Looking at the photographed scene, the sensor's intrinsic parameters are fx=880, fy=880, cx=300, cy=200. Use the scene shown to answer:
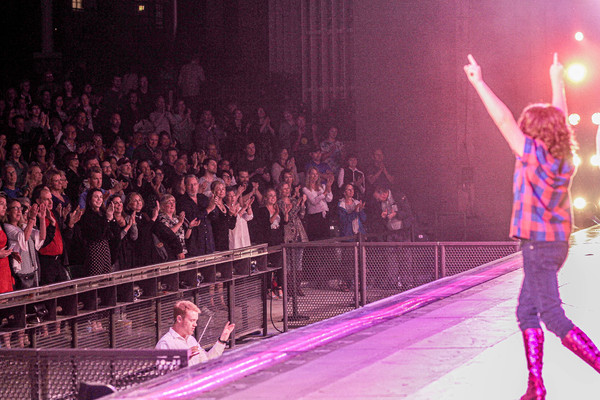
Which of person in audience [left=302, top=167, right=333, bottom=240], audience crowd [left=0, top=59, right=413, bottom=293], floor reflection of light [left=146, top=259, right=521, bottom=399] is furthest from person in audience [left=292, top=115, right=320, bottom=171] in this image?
floor reflection of light [left=146, top=259, right=521, bottom=399]

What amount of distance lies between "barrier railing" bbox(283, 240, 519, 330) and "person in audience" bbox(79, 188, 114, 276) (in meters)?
2.12

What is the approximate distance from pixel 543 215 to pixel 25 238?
→ 18.4ft

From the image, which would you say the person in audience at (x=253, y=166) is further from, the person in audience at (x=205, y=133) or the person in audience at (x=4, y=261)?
the person in audience at (x=4, y=261)

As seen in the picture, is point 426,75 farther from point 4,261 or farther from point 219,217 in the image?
point 4,261

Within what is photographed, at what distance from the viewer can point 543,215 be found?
12.6 ft

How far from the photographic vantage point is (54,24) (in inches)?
734

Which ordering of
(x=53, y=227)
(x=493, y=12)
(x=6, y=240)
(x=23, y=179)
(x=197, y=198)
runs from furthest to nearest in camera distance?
(x=493, y=12) → (x=197, y=198) → (x=23, y=179) → (x=53, y=227) → (x=6, y=240)

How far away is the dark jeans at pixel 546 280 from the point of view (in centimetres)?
381

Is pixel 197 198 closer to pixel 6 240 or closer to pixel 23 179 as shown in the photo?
pixel 23 179

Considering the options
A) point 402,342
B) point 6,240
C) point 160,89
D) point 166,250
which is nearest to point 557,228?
point 402,342

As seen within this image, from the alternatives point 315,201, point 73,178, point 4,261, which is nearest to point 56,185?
point 73,178

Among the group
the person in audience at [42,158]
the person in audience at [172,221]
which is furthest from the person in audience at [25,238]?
the person in audience at [42,158]

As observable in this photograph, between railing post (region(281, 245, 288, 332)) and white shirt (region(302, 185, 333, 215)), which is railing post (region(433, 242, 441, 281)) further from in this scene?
white shirt (region(302, 185, 333, 215))

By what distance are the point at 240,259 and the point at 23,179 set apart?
2.53 meters
